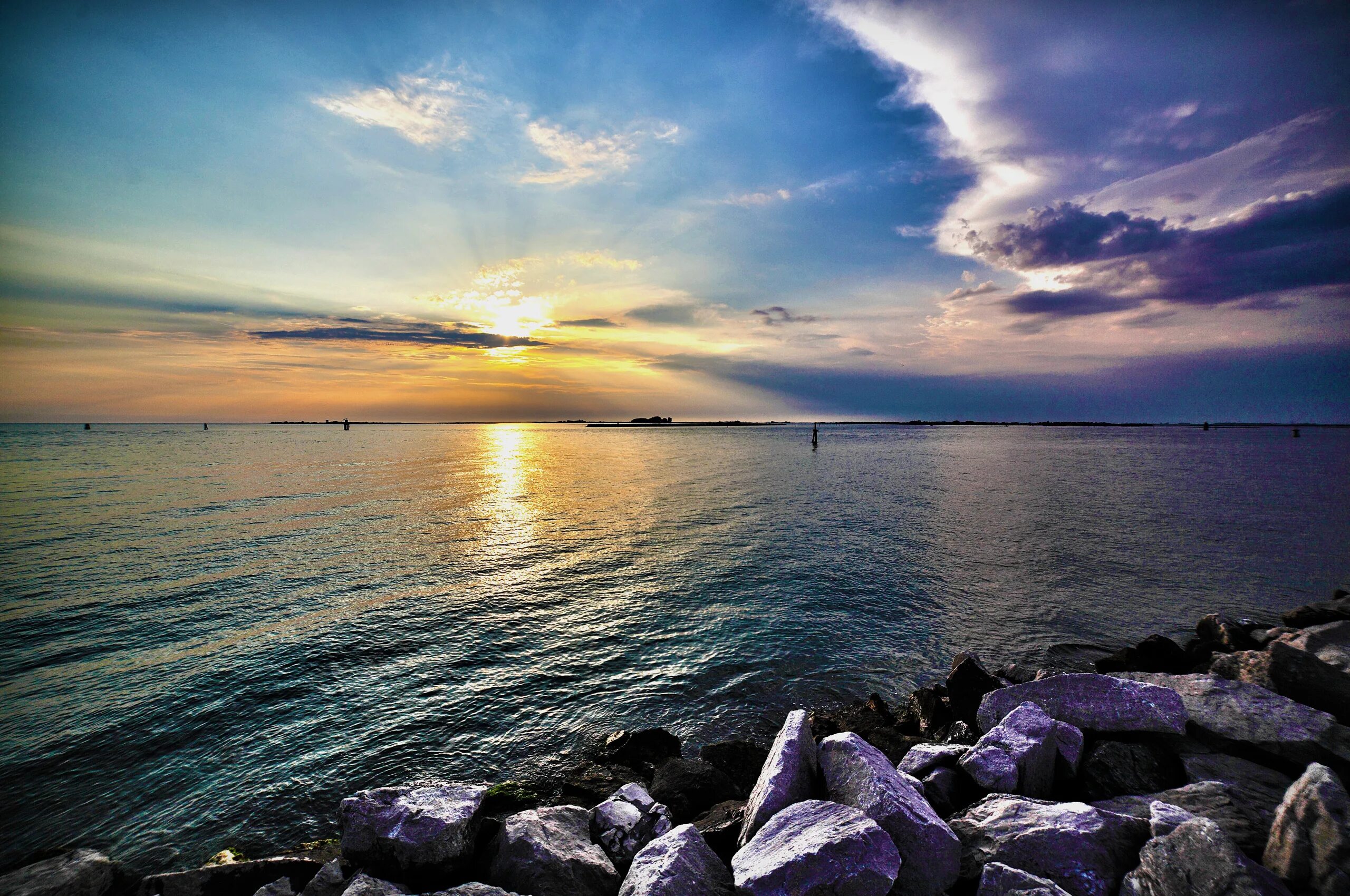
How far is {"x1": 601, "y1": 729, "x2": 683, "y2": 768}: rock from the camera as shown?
10.3 meters

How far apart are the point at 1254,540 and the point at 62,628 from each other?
54.5 m

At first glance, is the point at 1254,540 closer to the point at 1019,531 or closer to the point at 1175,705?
the point at 1019,531

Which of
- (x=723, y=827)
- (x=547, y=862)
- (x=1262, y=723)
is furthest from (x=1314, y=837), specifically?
(x=547, y=862)

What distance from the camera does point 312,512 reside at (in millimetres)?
35031

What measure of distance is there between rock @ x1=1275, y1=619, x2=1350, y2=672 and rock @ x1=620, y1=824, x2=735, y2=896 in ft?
39.7

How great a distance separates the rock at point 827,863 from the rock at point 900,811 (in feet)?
0.95

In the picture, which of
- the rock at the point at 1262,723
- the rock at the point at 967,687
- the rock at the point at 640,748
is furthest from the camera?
the rock at the point at 967,687

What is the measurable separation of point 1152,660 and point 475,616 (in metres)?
20.1

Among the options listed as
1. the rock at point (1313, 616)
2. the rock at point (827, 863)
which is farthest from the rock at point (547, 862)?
the rock at point (1313, 616)

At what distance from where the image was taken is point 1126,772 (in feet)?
24.7

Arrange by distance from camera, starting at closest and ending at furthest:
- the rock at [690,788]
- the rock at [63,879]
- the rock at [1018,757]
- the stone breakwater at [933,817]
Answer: the stone breakwater at [933,817] < the rock at [63,879] < the rock at [1018,757] < the rock at [690,788]

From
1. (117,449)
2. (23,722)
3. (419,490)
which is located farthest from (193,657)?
(117,449)

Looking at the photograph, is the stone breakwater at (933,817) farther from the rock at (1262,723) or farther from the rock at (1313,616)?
the rock at (1313,616)

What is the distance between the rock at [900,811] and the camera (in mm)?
5449
